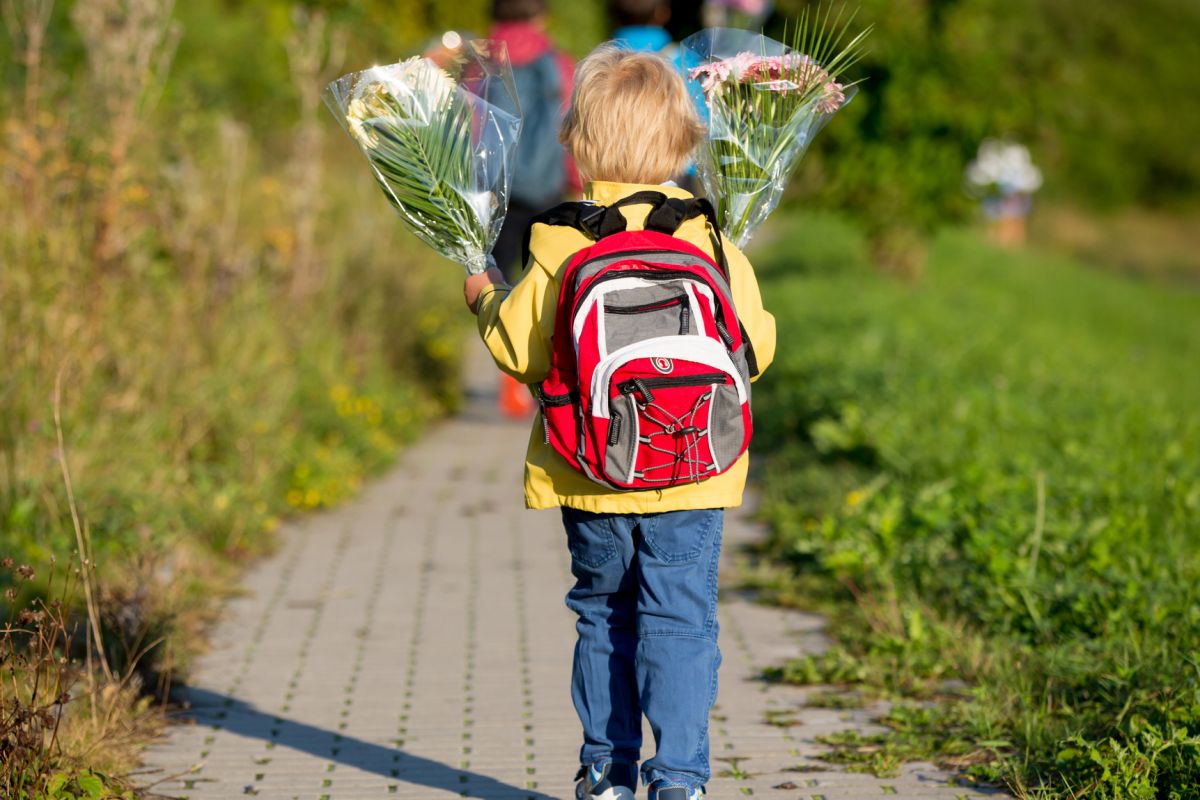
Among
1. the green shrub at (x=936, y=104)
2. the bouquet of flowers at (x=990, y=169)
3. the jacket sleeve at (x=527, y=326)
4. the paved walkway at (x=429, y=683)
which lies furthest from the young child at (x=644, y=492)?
the bouquet of flowers at (x=990, y=169)

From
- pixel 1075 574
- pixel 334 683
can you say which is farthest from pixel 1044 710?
pixel 334 683

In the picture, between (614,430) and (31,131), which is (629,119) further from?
(31,131)

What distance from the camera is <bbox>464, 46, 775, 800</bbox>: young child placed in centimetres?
321

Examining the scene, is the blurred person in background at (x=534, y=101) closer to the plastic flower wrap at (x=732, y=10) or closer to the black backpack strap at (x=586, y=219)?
the plastic flower wrap at (x=732, y=10)

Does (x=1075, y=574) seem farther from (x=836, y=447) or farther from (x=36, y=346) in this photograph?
(x=36, y=346)

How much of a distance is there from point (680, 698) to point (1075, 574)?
6.68 ft

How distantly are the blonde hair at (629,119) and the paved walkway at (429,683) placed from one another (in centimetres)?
157

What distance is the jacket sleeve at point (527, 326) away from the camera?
320 centimetres

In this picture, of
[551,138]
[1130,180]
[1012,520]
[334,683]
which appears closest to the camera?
[334,683]

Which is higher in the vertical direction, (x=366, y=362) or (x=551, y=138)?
(x=551, y=138)

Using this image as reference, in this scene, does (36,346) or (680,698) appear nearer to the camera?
(680,698)

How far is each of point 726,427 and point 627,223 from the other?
47cm

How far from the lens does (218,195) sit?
28.7 ft

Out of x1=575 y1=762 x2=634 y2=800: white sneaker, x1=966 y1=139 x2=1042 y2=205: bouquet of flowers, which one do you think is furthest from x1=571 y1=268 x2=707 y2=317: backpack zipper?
x1=966 y1=139 x2=1042 y2=205: bouquet of flowers
